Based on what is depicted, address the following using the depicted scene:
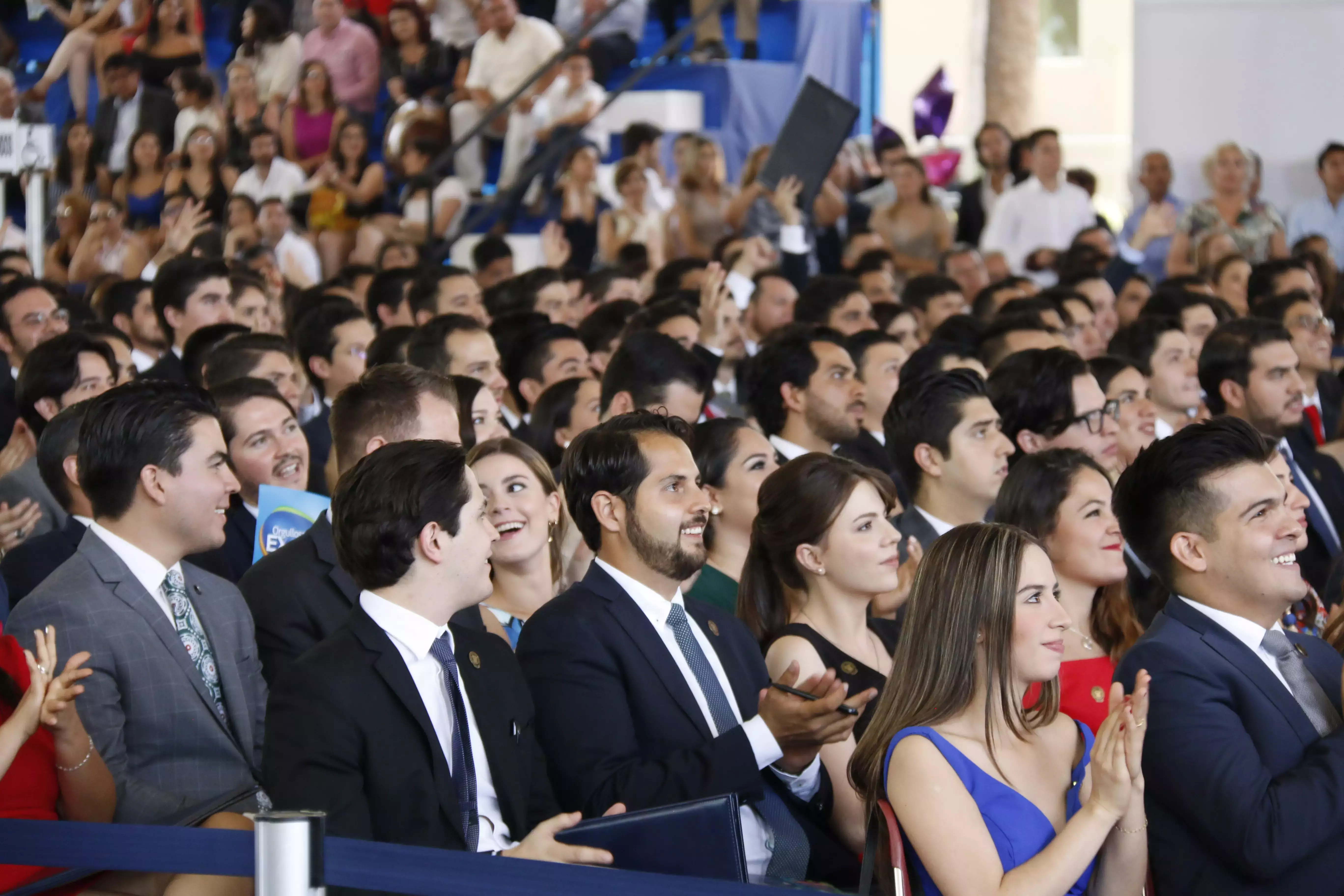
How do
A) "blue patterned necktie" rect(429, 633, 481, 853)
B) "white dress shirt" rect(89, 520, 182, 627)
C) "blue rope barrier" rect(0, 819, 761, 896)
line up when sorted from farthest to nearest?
"white dress shirt" rect(89, 520, 182, 627)
"blue patterned necktie" rect(429, 633, 481, 853)
"blue rope barrier" rect(0, 819, 761, 896)

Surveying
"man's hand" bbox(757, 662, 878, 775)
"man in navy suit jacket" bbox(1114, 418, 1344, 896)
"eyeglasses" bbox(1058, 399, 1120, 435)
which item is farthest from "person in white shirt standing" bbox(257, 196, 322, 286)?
"man in navy suit jacket" bbox(1114, 418, 1344, 896)

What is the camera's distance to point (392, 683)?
2.91 m

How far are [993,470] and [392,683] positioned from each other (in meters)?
2.52

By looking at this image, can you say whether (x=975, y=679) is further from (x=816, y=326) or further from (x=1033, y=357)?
(x=816, y=326)

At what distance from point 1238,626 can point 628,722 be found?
48.5 inches

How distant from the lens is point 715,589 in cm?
449

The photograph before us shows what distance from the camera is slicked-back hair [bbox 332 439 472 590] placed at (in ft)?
9.87

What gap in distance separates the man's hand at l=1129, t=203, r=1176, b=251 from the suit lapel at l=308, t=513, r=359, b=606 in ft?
22.9

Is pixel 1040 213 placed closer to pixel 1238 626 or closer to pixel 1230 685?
pixel 1238 626

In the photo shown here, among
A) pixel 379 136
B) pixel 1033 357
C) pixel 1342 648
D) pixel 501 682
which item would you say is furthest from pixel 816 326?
pixel 379 136

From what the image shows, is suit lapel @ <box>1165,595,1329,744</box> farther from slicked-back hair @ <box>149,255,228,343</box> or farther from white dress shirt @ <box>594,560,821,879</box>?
slicked-back hair @ <box>149,255,228,343</box>

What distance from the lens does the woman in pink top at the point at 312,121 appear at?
11.8m

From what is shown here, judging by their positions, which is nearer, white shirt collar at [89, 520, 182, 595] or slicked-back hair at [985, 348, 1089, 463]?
white shirt collar at [89, 520, 182, 595]

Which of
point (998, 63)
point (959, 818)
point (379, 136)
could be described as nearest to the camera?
point (959, 818)
